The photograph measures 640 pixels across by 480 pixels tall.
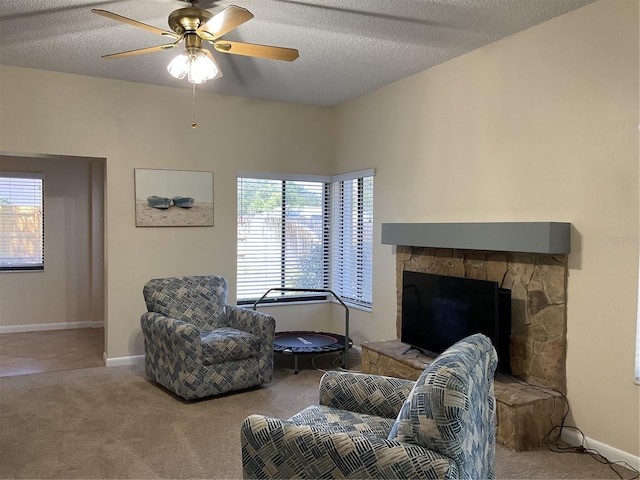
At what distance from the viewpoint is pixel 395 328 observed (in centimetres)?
484

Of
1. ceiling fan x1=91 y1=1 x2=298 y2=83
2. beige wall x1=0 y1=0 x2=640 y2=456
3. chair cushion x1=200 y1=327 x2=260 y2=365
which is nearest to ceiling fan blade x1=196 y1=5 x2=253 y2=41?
ceiling fan x1=91 y1=1 x2=298 y2=83

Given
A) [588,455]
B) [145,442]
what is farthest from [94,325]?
[588,455]

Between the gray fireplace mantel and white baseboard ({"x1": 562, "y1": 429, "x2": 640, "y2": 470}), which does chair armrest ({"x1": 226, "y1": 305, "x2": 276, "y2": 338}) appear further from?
white baseboard ({"x1": 562, "y1": 429, "x2": 640, "y2": 470})

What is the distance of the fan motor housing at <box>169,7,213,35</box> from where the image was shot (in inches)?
111

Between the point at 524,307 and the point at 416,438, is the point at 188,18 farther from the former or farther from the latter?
the point at 524,307

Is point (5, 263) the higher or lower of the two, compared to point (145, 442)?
higher

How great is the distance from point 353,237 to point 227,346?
2.08 m

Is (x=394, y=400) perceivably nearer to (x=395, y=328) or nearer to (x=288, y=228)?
(x=395, y=328)

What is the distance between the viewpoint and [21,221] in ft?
21.5

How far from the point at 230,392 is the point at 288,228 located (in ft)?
7.20

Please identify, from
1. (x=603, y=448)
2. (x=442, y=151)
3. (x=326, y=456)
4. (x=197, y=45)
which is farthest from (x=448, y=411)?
(x=442, y=151)

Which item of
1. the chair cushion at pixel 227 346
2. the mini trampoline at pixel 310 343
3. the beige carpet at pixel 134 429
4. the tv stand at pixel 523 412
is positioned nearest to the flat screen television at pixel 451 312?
the tv stand at pixel 523 412

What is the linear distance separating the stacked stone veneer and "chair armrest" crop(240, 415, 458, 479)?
1983 mm

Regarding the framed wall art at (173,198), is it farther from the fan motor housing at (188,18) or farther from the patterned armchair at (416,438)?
the patterned armchair at (416,438)
